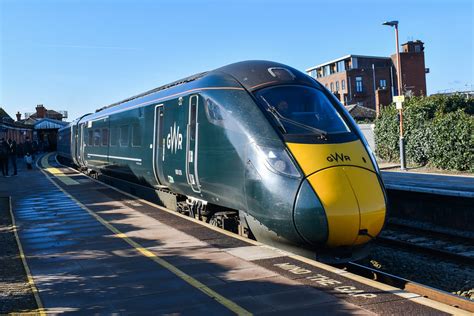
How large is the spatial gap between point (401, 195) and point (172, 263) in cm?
889

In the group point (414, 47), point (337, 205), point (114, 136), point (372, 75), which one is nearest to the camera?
point (337, 205)

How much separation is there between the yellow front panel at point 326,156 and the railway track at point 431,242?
3.31m

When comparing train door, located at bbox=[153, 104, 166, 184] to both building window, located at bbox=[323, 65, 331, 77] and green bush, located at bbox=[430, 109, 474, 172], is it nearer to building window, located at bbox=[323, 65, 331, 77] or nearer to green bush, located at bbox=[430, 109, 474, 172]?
green bush, located at bbox=[430, 109, 474, 172]

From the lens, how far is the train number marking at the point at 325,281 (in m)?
5.22

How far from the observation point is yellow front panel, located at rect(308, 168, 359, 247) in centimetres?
642

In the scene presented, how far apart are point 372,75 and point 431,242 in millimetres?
63556

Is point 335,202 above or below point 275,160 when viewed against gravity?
below

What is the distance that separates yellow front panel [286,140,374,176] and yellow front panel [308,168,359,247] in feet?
0.47

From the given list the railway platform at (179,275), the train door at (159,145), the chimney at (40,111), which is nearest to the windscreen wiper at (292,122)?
the railway platform at (179,275)

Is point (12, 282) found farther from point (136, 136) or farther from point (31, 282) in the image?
point (136, 136)

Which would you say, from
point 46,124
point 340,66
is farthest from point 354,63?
point 46,124

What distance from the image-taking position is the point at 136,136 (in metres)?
13.7

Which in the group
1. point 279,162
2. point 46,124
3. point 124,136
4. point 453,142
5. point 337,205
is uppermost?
point 46,124

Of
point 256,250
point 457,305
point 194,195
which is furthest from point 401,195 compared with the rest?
point 457,305
